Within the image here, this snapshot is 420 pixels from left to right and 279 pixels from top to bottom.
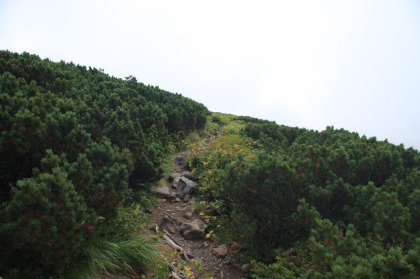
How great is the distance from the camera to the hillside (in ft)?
8.78

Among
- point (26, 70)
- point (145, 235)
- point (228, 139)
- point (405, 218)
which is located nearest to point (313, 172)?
point (405, 218)

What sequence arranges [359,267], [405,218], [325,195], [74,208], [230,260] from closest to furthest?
[359,267], [74,208], [405,218], [325,195], [230,260]

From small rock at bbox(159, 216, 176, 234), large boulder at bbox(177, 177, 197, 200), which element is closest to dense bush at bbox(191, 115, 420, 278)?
small rock at bbox(159, 216, 176, 234)

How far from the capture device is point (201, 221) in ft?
19.4

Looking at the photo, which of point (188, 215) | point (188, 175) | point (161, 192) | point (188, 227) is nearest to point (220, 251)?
point (188, 227)

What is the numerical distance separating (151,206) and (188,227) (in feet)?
3.49

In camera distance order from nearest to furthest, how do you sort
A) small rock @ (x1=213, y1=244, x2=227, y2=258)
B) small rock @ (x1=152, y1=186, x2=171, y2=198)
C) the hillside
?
the hillside, small rock @ (x1=213, y1=244, x2=227, y2=258), small rock @ (x1=152, y1=186, x2=171, y2=198)

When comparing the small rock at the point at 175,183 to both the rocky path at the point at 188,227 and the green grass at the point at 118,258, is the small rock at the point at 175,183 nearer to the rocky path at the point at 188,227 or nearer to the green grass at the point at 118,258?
the rocky path at the point at 188,227

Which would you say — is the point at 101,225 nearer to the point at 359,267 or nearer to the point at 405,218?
→ the point at 359,267

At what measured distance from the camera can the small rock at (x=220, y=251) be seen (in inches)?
196

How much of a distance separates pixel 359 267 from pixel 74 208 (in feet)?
10.2

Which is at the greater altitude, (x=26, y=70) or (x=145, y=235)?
(x=26, y=70)

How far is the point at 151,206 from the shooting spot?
20.0ft

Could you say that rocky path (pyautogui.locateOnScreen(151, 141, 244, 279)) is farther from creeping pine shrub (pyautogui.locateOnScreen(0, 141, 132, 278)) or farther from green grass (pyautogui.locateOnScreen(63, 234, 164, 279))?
creeping pine shrub (pyautogui.locateOnScreen(0, 141, 132, 278))
